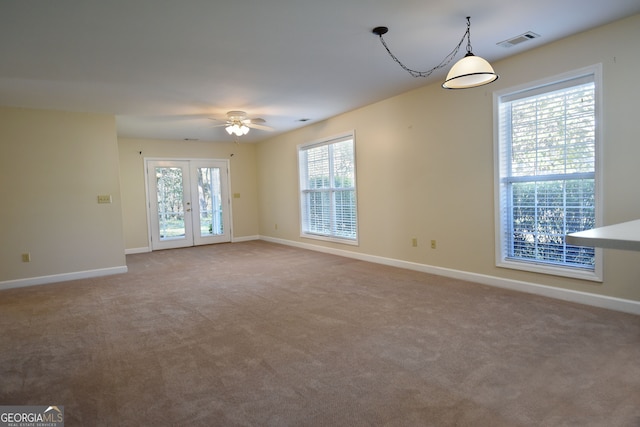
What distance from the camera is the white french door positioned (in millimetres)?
8047

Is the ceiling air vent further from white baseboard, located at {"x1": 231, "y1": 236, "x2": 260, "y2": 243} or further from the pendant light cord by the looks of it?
white baseboard, located at {"x1": 231, "y1": 236, "x2": 260, "y2": 243}

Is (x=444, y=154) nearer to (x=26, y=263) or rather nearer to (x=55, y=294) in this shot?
(x=55, y=294)

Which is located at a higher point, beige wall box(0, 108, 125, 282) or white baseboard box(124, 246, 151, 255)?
beige wall box(0, 108, 125, 282)

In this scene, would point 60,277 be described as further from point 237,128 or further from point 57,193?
point 237,128

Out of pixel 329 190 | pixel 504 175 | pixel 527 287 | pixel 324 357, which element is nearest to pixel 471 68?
pixel 504 175

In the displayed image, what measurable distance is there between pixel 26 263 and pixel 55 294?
3.39 feet

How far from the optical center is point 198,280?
505cm

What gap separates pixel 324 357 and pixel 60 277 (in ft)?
15.8

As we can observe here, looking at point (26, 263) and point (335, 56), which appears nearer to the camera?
point (335, 56)

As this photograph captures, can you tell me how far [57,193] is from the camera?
5.29 meters

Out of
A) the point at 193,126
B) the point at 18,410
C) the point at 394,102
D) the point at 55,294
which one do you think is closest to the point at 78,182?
the point at 55,294

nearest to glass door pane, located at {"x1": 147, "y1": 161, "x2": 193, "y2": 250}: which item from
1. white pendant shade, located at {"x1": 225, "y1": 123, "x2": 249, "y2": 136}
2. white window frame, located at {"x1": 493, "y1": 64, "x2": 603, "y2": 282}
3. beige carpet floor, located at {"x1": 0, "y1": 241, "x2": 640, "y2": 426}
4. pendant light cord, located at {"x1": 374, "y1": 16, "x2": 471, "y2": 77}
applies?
white pendant shade, located at {"x1": 225, "y1": 123, "x2": 249, "y2": 136}

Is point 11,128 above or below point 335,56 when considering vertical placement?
below

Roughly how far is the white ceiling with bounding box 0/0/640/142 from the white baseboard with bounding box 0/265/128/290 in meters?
2.47
